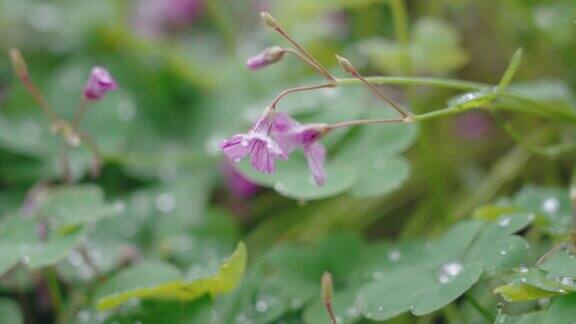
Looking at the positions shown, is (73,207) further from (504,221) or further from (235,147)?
(504,221)

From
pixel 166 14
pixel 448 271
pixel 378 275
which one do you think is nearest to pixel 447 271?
pixel 448 271

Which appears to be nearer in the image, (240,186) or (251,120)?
(251,120)

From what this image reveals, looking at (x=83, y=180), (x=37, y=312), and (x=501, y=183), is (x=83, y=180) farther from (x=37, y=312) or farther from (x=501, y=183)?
(x=501, y=183)

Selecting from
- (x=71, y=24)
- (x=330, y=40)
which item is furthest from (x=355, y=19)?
(x=71, y=24)

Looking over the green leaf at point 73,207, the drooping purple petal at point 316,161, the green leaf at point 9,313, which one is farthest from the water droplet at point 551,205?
the green leaf at point 9,313

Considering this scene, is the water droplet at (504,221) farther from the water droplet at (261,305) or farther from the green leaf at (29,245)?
the green leaf at (29,245)

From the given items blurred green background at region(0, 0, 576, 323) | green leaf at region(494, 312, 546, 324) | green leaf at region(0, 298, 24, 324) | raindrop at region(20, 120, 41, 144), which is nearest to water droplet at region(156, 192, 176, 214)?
blurred green background at region(0, 0, 576, 323)
